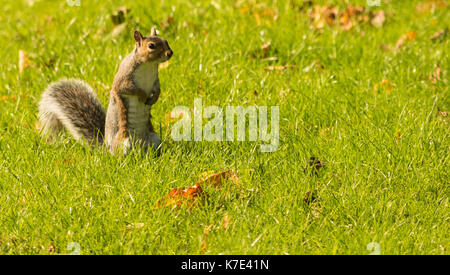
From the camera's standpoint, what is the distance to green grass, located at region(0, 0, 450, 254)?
2611mm

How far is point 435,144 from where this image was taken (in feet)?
10.5

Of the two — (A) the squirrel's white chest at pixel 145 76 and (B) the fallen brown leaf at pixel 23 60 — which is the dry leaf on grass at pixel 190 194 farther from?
(B) the fallen brown leaf at pixel 23 60

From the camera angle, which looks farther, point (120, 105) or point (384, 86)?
point (384, 86)

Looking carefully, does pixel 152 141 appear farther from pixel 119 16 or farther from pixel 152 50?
pixel 119 16

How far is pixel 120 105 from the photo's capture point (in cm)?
316

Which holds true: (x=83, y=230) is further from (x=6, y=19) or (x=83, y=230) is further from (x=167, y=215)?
(x=6, y=19)

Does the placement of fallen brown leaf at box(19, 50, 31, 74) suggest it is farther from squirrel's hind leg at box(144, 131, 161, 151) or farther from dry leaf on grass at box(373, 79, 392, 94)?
dry leaf on grass at box(373, 79, 392, 94)

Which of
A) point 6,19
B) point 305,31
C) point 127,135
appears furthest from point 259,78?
point 6,19

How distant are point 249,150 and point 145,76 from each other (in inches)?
29.9

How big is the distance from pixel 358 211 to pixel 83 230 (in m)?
1.31

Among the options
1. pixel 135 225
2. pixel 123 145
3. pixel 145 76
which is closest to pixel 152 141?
pixel 123 145

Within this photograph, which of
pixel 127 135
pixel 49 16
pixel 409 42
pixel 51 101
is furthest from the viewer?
pixel 49 16

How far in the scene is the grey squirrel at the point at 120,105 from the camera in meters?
3.05

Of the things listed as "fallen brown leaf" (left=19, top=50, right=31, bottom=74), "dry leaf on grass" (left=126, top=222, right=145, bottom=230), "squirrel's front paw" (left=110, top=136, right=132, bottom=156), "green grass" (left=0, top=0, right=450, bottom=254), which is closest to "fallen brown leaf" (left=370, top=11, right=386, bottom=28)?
"green grass" (left=0, top=0, right=450, bottom=254)
